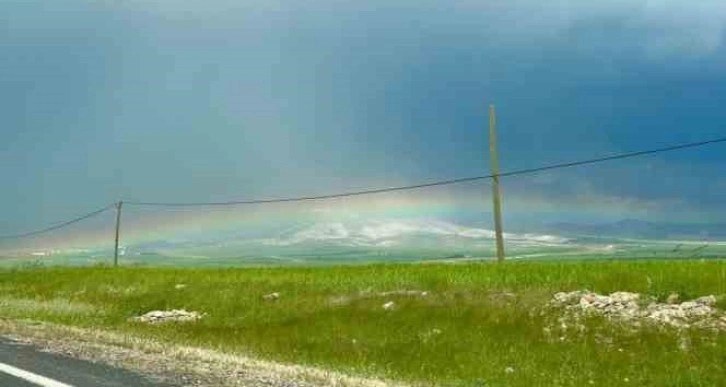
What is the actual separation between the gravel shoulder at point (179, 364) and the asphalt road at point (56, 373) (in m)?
0.36

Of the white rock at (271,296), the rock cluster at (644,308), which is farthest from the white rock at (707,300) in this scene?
the white rock at (271,296)

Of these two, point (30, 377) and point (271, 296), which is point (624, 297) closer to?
point (271, 296)

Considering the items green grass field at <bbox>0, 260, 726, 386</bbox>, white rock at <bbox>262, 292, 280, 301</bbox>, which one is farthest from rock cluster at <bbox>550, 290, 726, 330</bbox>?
white rock at <bbox>262, 292, 280, 301</bbox>

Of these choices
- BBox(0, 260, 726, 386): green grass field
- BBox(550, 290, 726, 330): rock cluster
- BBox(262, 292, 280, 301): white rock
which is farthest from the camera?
BBox(262, 292, 280, 301): white rock

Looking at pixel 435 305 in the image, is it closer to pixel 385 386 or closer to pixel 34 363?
pixel 385 386

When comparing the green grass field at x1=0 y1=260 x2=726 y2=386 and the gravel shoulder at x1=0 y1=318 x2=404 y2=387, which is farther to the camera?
the green grass field at x1=0 y1=260 x2=726 y2=386

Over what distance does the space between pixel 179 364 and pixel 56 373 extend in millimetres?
2181

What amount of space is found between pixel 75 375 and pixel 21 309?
78.2 feet

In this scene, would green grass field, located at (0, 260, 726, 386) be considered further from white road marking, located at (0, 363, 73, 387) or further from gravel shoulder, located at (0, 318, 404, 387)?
white road marking, located at (0, 363, 73, 387)

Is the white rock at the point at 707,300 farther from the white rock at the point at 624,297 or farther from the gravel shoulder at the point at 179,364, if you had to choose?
the gravel shoulder at the point at 179,364

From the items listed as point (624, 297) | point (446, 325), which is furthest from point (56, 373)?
point (624, 297)

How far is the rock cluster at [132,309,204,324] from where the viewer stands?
98.6 ft

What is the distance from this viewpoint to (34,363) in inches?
544

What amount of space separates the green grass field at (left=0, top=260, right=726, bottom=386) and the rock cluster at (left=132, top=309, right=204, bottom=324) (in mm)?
652
